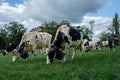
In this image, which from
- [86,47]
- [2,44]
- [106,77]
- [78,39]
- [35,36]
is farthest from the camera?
[2,44]

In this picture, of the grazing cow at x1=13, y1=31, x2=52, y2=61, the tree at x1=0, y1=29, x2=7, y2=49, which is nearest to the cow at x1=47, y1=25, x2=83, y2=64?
the grazing cow at x1=13, y1=31, x2=52, y2=61

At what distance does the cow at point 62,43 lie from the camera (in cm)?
1859

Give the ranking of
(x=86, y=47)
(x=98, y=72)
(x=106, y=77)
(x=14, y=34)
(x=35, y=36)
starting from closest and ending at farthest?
(x=106, y=77) → (x=98, y=72) → (x=35, y=36) → (x=86, y=47) → (x=14, y=34)

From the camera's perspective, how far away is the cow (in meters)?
18.6

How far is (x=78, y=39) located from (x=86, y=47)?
83.3 feet

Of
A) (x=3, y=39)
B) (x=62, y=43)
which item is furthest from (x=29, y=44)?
(x=3, y=39)

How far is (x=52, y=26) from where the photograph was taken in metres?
148

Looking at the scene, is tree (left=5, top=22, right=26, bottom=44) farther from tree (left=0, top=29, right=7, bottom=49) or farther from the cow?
the cow

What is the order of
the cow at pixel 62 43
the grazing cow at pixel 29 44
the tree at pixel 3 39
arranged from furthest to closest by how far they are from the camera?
1. the tree at pixel 3 39
2. the grazing cow at pixel 29 44
3. the cow at pixel 62 43

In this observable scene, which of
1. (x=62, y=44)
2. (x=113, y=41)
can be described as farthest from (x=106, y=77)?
(x=113, y=41)

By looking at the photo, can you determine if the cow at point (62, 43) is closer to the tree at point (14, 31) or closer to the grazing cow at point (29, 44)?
the grazing cow at point (29, 44)

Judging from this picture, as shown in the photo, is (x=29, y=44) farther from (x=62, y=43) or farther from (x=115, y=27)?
(x=115, y=27)

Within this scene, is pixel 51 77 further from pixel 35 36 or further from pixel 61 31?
pixel 35 36

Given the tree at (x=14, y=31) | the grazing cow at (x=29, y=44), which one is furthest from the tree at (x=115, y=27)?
the grazing cow at (x=29, y=44)
